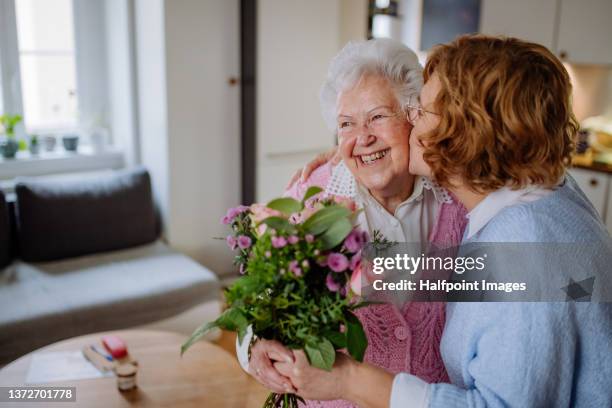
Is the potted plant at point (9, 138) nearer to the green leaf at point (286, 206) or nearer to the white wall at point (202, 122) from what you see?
the white wall at point (202, 122)

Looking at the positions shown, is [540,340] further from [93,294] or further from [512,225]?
[93,294]

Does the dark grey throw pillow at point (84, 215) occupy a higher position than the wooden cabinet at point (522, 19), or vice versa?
the wooden cabinet at point (522, 19)

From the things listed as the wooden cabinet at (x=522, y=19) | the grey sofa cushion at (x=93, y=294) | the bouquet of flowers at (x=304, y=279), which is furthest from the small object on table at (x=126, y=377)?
the wooden cabinet at (x=522, y=19)

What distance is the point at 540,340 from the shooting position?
2.98 feet

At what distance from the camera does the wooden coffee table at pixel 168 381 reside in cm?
195

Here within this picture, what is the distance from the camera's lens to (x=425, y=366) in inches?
51.3

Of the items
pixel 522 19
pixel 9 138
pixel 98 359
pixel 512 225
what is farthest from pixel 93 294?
pixel 522 19

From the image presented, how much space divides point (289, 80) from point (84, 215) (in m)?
1.33

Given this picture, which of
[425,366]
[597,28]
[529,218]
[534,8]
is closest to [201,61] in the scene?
[534,8]

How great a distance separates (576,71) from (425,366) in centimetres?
329

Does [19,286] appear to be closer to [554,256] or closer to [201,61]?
[201,61]

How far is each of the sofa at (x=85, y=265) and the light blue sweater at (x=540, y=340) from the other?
2.08 metres

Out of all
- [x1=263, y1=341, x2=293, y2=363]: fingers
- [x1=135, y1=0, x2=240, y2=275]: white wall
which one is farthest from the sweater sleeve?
[x1=135, y1=0, x2=240, y2=275]: white wall

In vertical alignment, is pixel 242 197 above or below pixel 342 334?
below
